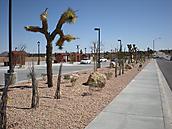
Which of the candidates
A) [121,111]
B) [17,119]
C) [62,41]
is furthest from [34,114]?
[62,41]

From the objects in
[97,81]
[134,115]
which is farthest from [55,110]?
[97,81]

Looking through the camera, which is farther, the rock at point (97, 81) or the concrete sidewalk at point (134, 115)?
the rock at point (97, 81)

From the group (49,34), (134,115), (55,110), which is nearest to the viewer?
(134,115)

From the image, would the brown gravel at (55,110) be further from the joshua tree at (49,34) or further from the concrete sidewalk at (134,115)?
the joshua tree at (49,34)

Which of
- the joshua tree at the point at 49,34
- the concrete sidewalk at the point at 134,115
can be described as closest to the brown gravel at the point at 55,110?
the concrete sidewalk at the point at 134,115

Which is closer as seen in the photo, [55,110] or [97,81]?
[55,110]

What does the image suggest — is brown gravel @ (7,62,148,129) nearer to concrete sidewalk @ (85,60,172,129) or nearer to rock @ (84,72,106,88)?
concrete sidewalk @ (85,60,172,129)

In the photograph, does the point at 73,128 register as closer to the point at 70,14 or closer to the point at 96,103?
the point at 96,103

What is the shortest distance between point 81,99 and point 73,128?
13.5 feet

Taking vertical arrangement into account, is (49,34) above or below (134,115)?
above

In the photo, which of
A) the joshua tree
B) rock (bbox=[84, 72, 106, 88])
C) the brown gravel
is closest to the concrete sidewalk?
the brown gravel

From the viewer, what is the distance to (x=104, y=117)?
8.53 metres

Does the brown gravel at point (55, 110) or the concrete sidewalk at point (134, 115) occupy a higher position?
the brown gravel at point (55, 110)

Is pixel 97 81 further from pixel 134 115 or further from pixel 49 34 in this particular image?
pixel 134 115
